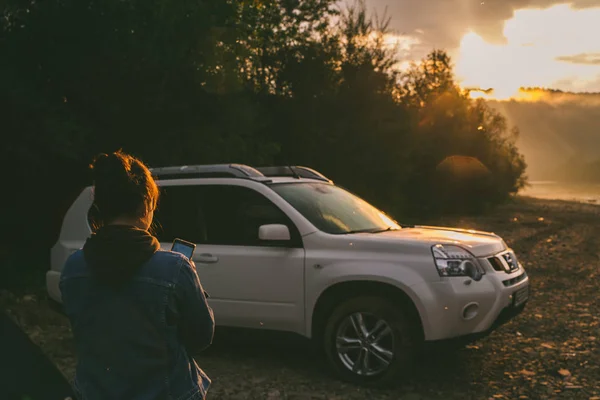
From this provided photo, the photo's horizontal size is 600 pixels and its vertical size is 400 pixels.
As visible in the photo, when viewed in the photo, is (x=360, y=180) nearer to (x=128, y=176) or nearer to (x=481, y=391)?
(x=481, y=391)

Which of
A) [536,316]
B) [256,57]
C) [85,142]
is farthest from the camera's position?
[256,57]

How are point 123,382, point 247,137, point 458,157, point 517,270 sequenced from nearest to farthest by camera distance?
point 123,382 → point 517,270 → point 247,137 → point 458,157

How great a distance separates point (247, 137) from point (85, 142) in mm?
6686

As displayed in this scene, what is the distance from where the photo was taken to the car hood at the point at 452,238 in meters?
6.00

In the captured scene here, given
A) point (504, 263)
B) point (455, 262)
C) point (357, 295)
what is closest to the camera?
point (455, 262)

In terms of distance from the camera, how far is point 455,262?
5816 mm

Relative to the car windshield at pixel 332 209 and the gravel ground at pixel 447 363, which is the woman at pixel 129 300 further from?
the car windshield at pixel 332 209

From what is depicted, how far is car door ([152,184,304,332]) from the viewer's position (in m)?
6.20

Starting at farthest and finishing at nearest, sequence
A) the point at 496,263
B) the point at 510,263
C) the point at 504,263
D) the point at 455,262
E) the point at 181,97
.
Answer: the point at 181,97
the point at 510,263
the point at 504,263
the point at 496,263
the point at 455,262

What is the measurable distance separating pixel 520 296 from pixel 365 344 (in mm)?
1560

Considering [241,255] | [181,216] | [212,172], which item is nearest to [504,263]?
[241,255]

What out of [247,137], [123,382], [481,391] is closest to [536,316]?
[481,391]

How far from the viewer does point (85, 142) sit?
1301cm

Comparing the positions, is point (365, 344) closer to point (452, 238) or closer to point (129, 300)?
point (452, 238)
